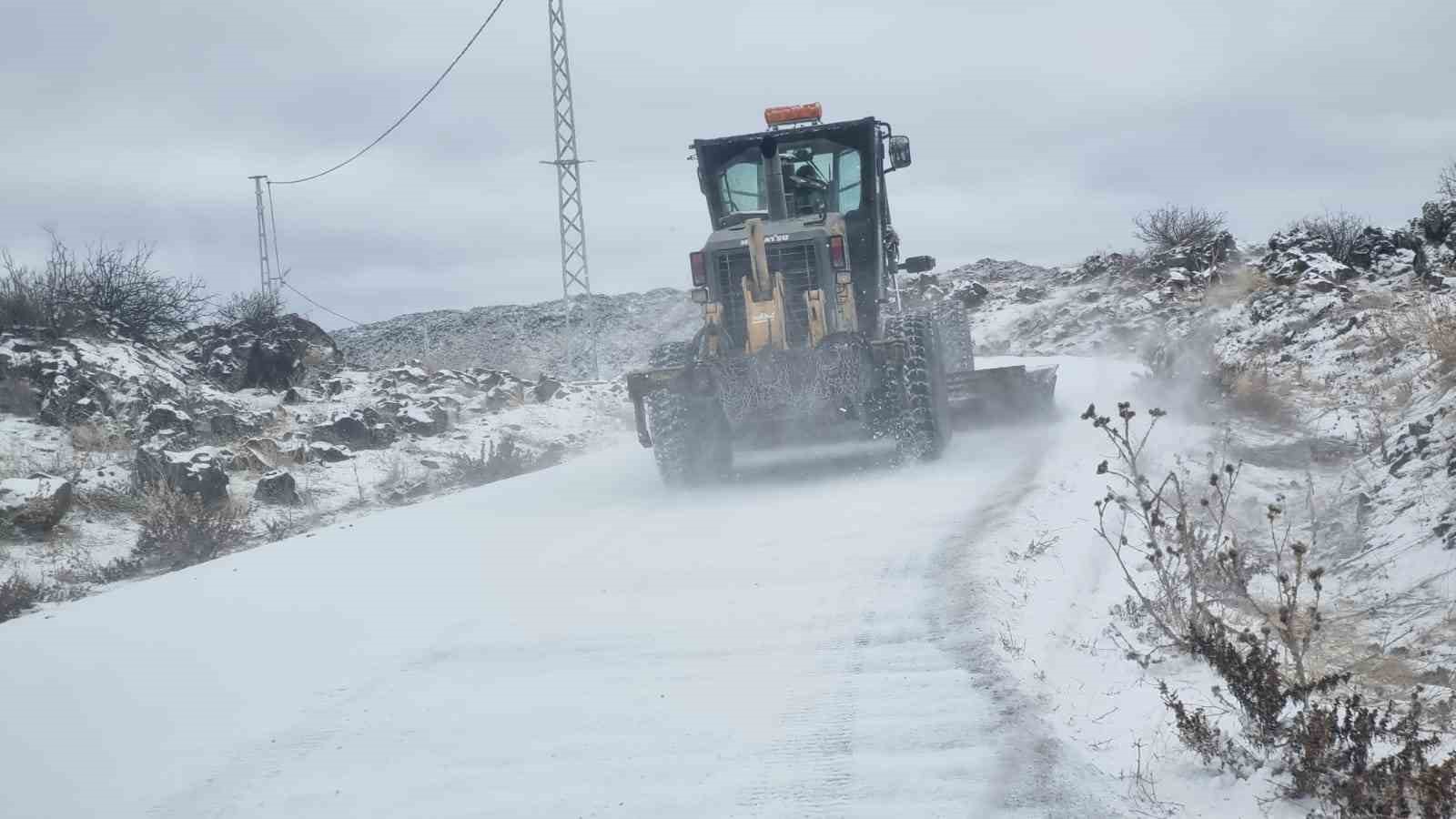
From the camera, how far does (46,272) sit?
44.5 feet

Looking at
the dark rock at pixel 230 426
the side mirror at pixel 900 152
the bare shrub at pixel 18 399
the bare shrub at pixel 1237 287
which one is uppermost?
the side mirror at pixel 900 152

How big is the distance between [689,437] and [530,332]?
31.3 metres

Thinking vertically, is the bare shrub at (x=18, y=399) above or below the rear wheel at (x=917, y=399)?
above

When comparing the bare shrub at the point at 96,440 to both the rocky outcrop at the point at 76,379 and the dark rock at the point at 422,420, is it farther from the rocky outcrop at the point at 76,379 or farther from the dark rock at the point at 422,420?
the dark rock at the point at 422,420

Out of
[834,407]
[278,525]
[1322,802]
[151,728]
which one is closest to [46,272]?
[278,525]

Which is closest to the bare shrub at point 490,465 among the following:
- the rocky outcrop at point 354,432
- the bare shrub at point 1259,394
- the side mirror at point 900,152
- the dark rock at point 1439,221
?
the rocky outcrop at point 354,432

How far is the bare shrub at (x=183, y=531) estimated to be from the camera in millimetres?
8414

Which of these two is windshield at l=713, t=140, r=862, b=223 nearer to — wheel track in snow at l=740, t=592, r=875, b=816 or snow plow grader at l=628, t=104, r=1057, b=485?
snow plow grader at l=628, t=104, r=1057, b=485

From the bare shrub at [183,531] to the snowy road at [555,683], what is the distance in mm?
2435

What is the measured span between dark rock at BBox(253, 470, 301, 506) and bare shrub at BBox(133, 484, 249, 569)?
103 cm

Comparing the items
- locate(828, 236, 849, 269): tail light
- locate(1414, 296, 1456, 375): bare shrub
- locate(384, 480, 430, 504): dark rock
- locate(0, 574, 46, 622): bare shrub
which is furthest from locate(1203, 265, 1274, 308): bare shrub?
locate(0, 574, 46, 622): bare shrub

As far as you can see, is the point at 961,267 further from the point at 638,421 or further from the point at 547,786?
the point at 547,786

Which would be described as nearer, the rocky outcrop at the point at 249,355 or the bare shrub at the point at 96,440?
the bare shrub at the point at 96,440

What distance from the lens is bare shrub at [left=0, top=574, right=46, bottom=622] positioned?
695 cm
